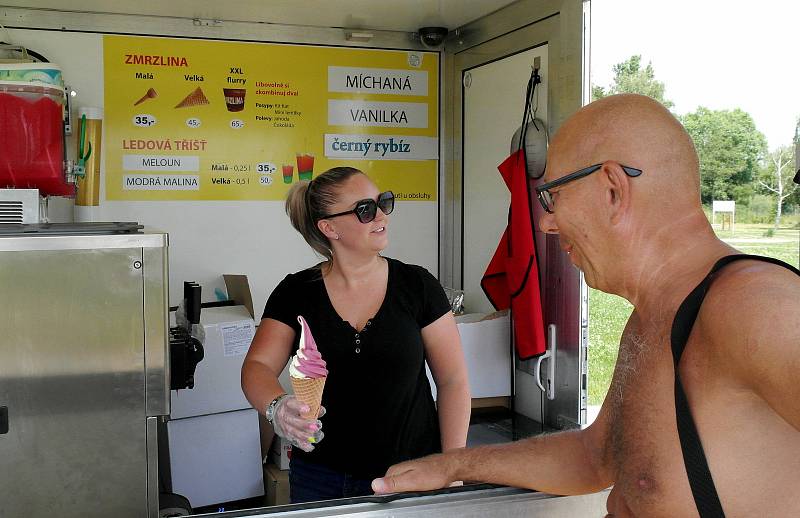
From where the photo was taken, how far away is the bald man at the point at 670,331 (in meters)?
0.99

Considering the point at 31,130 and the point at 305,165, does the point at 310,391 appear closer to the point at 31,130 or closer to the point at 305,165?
the point at 31,130

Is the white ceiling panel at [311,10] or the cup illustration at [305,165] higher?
the white ceiling panel at [311,10]

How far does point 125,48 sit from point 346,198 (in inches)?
106

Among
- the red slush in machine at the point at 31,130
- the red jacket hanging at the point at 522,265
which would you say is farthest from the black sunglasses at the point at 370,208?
the red jacket hanging at the point at 522,265

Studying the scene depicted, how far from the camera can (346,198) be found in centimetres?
255

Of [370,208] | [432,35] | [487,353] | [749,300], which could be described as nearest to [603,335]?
[487,353]

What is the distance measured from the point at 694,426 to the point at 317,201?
170 centimetres

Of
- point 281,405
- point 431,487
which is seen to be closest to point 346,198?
point 281,405

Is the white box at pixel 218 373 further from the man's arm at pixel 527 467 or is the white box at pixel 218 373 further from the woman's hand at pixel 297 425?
the man's arm at pixel 527 467

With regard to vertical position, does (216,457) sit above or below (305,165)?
below

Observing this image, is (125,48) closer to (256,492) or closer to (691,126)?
(256,492)

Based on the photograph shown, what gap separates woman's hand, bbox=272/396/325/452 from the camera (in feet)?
6.32

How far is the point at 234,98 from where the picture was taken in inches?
191

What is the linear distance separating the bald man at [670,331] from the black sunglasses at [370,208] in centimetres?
113
